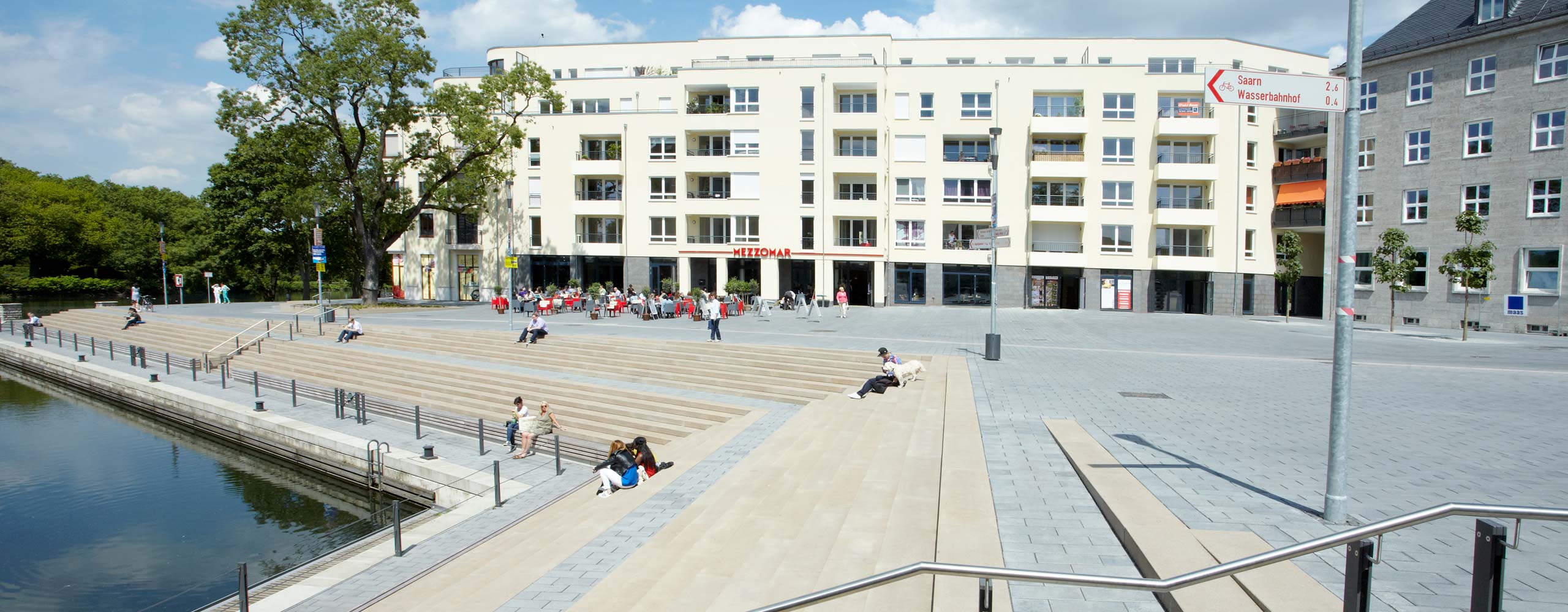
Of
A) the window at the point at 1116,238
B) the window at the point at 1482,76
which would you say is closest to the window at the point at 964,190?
the window at the point at 1116,238

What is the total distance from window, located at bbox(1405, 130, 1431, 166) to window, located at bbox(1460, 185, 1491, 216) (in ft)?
7.04

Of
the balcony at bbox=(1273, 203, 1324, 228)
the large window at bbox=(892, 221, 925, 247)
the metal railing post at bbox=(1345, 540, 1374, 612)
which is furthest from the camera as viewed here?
the large window at bbox=(892, 221, 925, 247)

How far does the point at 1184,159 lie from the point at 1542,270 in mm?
15177

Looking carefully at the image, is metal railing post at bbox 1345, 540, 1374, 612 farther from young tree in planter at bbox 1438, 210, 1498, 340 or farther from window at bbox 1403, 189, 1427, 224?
window at bbox 1403, 189, 1427, 224

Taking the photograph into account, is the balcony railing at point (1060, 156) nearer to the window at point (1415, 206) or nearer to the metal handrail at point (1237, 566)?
the window at point (1415, 206)

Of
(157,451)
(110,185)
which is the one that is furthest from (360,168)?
(110,185)

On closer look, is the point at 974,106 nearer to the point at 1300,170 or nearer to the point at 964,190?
the point at 964,190

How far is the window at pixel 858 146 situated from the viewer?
137 ft

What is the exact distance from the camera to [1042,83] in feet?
132

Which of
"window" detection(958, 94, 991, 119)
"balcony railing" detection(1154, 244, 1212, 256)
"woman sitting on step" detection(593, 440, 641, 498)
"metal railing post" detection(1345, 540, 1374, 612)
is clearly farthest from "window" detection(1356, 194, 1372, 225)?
"metal railing post" detection(1345, 540, 1374, 612)

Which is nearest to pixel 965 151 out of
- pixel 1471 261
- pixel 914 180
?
pixel 914 180

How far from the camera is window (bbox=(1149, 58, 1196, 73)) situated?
4269 cm

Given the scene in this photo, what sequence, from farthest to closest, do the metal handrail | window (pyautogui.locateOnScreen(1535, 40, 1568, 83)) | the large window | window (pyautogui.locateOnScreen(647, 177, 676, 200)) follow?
window (pyautogui.locateOnScreen(647, 177, 676, 200))
the large window
window (pyautogui.locateOnScreen(1535, 40, 1568, 83))
the metal handrail

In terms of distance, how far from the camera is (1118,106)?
39.9 meters
